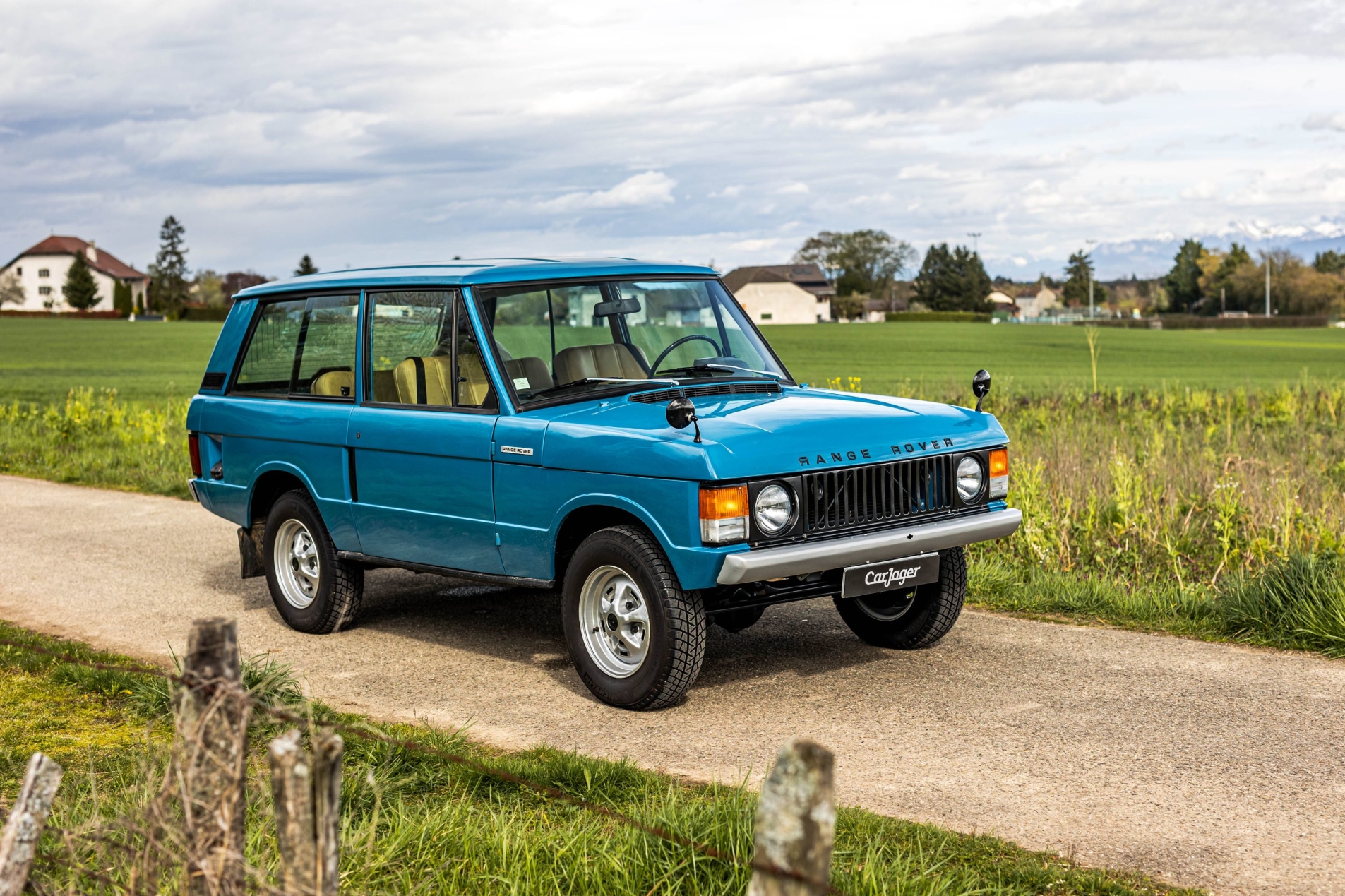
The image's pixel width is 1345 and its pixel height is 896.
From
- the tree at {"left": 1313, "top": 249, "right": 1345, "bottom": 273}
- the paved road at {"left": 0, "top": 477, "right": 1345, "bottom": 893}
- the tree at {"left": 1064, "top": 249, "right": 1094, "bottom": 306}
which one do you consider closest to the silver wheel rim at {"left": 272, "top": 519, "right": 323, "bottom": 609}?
the paved road at {"left": 0, "top": 477, "right": 1345, "bottom": 893}

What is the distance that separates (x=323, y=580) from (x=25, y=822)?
5243 mm

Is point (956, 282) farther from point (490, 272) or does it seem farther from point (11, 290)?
point (490, 272)

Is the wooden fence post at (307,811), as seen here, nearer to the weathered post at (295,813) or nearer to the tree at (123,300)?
the weathered post at (295,813)

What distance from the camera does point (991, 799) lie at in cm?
480

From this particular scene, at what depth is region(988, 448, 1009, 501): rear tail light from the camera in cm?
659

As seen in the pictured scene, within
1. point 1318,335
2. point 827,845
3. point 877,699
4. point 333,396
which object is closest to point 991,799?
point 877,699

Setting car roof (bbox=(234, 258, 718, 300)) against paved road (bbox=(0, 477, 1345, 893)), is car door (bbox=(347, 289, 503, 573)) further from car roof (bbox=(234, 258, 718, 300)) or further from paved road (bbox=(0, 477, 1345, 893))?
paved road (bbox=(0, 477, 1345, 893))

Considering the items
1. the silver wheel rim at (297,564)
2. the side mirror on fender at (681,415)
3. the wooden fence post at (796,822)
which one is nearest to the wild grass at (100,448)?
the silver wheel rim at (297,564)

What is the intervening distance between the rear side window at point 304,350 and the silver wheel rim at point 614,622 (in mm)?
2170

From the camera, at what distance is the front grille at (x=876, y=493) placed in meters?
5.89

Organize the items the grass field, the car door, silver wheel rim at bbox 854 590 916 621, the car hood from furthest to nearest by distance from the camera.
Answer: the grass field → silver wheel rim at bbox 854 590 916 621 → the car door → the car hood

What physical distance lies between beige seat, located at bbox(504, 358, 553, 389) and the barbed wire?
1.88 metres

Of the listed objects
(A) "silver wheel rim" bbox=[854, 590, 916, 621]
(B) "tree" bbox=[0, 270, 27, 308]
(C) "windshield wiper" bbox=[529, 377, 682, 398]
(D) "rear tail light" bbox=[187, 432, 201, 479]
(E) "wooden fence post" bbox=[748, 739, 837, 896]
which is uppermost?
(B) "tree" bbox=[0, 270, 27, 308]

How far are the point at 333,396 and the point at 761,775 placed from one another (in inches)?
147
